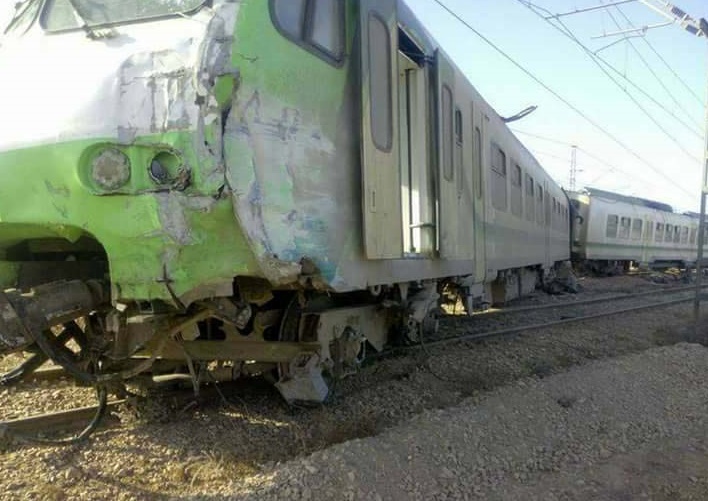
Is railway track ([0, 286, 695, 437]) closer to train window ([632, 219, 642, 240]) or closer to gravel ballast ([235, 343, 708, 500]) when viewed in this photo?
gravel ballast ([235, 343, 708, 500])

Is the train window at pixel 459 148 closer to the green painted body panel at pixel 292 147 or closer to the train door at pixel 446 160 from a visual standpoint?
the train door at pixel 446 160

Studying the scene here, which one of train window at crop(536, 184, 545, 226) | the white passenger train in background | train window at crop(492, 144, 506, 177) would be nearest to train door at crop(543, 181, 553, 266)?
train window at crop(536, 184, 545, 226)

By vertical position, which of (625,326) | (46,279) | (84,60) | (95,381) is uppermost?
(84,60)

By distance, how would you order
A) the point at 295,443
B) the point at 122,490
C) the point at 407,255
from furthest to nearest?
the point at 407,255 → the point at 295,443 → the point at 122,490

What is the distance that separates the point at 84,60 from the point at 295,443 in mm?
2706

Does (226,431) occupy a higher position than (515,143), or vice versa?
(515,143)

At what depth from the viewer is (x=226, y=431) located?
424 centimetres

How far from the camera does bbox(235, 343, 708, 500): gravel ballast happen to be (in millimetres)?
3430

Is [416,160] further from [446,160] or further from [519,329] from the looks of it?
[519,329]

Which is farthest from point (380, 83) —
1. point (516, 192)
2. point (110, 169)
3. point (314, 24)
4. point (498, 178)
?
point (516, 192)

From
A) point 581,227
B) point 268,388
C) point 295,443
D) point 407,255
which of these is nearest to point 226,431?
point 295,443

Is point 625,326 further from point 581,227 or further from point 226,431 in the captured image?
point 581,227

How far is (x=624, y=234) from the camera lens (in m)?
25.0

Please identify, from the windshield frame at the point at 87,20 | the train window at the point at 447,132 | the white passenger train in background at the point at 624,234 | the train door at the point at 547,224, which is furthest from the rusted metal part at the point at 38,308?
the white passenger train in background at the point at 624,234
